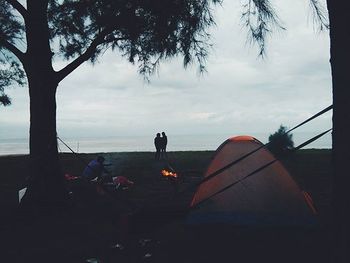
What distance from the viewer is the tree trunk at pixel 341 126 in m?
3.78

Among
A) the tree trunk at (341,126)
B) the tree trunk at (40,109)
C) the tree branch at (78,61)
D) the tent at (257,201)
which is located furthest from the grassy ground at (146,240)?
the tree branch at (78,61)

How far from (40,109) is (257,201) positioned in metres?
5.17

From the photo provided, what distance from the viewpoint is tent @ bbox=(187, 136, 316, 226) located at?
6824 millimetres

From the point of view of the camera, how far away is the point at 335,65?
3.89 metres

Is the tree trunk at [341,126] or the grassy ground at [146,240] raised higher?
the tree trunk at [341,126]

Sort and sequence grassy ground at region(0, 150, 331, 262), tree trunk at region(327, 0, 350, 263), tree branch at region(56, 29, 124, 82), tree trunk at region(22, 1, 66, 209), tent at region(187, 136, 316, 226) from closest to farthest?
1. tree trunk at region(327, 0, 350, 263)
2. grassy ground at region(0, 150, 331, 262)
3. tent at region(187, 136, 316, 226)
4. tree trunk at region(22, 1, 66, 209)
5. tree branch at region(56, 29, 124, 82)

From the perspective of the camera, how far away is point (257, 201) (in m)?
6.97

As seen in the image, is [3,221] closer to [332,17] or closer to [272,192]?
[272,192]

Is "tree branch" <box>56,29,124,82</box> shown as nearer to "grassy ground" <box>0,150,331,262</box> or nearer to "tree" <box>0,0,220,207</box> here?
"tree" <box>0,0,220,207</box>

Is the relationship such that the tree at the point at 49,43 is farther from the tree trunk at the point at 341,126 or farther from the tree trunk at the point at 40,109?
the tree trunk at the point at 341,126

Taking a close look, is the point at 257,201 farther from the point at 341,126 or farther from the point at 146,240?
the point at 341,126


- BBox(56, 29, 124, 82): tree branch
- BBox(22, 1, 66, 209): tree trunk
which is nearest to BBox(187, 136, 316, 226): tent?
BBox(22, 1, 66, 209): tree trunk

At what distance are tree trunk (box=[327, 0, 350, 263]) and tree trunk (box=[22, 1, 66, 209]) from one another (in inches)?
258

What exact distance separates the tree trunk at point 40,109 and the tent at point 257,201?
3.65 m
